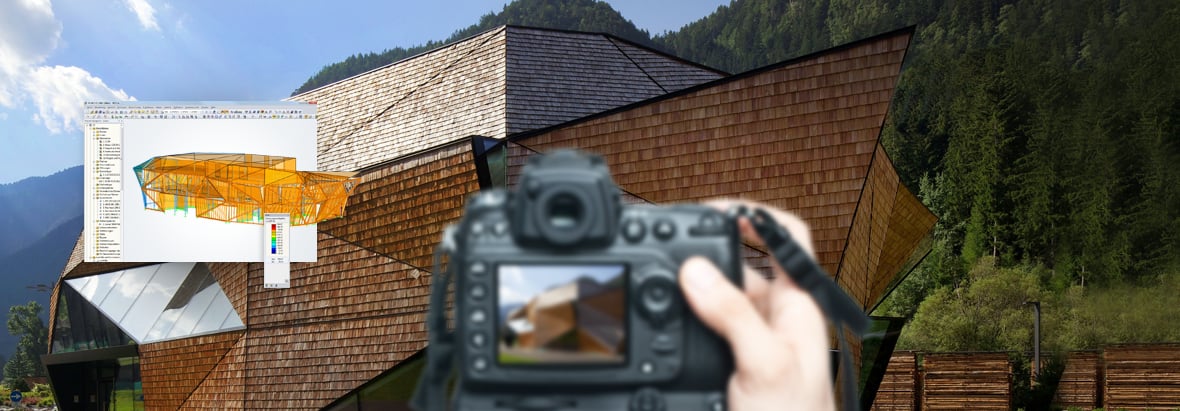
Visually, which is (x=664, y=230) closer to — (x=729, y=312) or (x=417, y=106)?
(x=729, y=312)

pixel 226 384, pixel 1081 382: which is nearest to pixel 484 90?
pixel 226 384

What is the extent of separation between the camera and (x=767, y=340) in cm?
196

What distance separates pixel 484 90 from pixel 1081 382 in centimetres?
1824

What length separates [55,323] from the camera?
23594 mm

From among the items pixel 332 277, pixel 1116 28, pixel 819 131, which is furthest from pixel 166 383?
pixel 1116 28

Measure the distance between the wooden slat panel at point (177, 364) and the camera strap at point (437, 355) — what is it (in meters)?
15.4

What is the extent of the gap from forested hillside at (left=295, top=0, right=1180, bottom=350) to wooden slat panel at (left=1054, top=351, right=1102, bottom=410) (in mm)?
10266

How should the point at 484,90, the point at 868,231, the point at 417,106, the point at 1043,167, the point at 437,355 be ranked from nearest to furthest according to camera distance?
the point at 437,355 → the point at 868,231 → the point at 484,90 → the point at 417,106 → the point at 1043,167

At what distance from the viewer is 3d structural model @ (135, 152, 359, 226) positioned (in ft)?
44.8

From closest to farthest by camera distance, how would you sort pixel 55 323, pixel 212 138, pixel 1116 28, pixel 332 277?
1. pixel 212 138
2. pixel 332 277
3. pixel 55 323
4. pixel 1116 28

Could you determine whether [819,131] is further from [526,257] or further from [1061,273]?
[1061,273]

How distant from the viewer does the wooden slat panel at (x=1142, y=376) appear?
23.0 meters

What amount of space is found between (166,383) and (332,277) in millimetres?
5556

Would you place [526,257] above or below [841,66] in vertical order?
below
